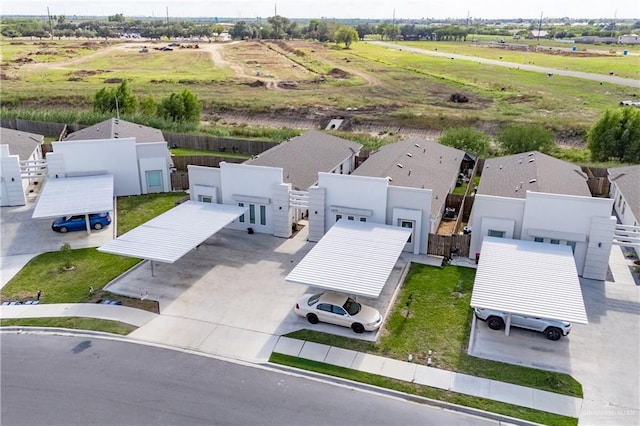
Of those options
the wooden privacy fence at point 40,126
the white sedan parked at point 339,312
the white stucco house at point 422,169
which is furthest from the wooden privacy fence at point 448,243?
the wooden privacy fence at point 40,126

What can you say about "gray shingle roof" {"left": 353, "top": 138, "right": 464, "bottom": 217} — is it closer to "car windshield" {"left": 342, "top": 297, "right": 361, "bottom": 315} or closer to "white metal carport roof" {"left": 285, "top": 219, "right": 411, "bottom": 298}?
"white metal carport roof" {"left": 285, "top": 219, "right": 411, "bottom": 298}

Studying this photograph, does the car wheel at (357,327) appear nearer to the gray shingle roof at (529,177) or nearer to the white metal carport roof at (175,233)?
the white metal carport roof at (175,233)

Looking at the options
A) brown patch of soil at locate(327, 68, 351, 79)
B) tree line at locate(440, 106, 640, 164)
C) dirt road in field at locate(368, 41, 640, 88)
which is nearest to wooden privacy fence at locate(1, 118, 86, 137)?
tree line at locate(440, 106, 640, 164)

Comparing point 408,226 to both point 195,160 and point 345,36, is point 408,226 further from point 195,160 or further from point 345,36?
point 345,36

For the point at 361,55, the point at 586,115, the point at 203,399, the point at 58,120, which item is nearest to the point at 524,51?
the point at 361,55

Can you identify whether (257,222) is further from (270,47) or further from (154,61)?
(270,47)

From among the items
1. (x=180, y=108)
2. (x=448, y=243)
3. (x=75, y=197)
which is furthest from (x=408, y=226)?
(x=180, y=108)
